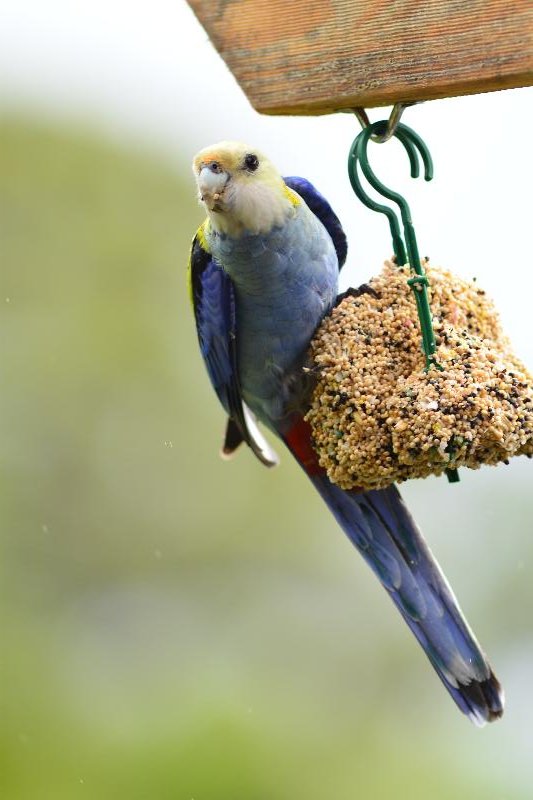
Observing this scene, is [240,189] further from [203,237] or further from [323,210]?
[323,210]

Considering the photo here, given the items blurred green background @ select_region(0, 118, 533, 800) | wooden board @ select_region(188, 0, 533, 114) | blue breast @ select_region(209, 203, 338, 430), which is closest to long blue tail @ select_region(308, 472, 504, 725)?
blue breast @ select_region(209, 203, 338, 430)

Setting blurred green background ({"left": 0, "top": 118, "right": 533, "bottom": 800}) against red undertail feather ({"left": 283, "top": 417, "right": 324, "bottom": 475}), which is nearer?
red undertail feather ({"left": 283, "top": 417, "right": 324, "bottom": 475})

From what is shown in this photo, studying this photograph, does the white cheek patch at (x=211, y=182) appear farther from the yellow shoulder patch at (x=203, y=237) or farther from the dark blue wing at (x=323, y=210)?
the dark blue wing at (x=323, y=210)

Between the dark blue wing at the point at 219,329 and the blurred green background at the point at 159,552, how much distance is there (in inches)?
145

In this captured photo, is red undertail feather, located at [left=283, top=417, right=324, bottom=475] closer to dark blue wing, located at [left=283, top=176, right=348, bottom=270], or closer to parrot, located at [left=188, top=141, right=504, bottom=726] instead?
parrot, located at [left=188, top=141, right=504, bottom=726]

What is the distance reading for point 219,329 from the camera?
385 centimetres

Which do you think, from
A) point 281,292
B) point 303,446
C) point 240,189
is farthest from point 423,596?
point 240,189

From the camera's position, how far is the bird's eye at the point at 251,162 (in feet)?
11.7

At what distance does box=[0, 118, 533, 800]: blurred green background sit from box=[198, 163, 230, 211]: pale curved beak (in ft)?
13.6

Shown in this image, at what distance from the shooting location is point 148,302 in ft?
25.2

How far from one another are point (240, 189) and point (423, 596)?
1411mm

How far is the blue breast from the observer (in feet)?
12.1

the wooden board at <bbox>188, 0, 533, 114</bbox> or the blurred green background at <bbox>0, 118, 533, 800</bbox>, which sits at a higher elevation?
the wooden board at <bbox>188, 0, 533, 114</bbox>

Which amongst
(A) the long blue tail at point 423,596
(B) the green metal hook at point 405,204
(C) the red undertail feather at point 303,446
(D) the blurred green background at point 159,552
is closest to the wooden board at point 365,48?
(B) the green metal hook at point 405,204
